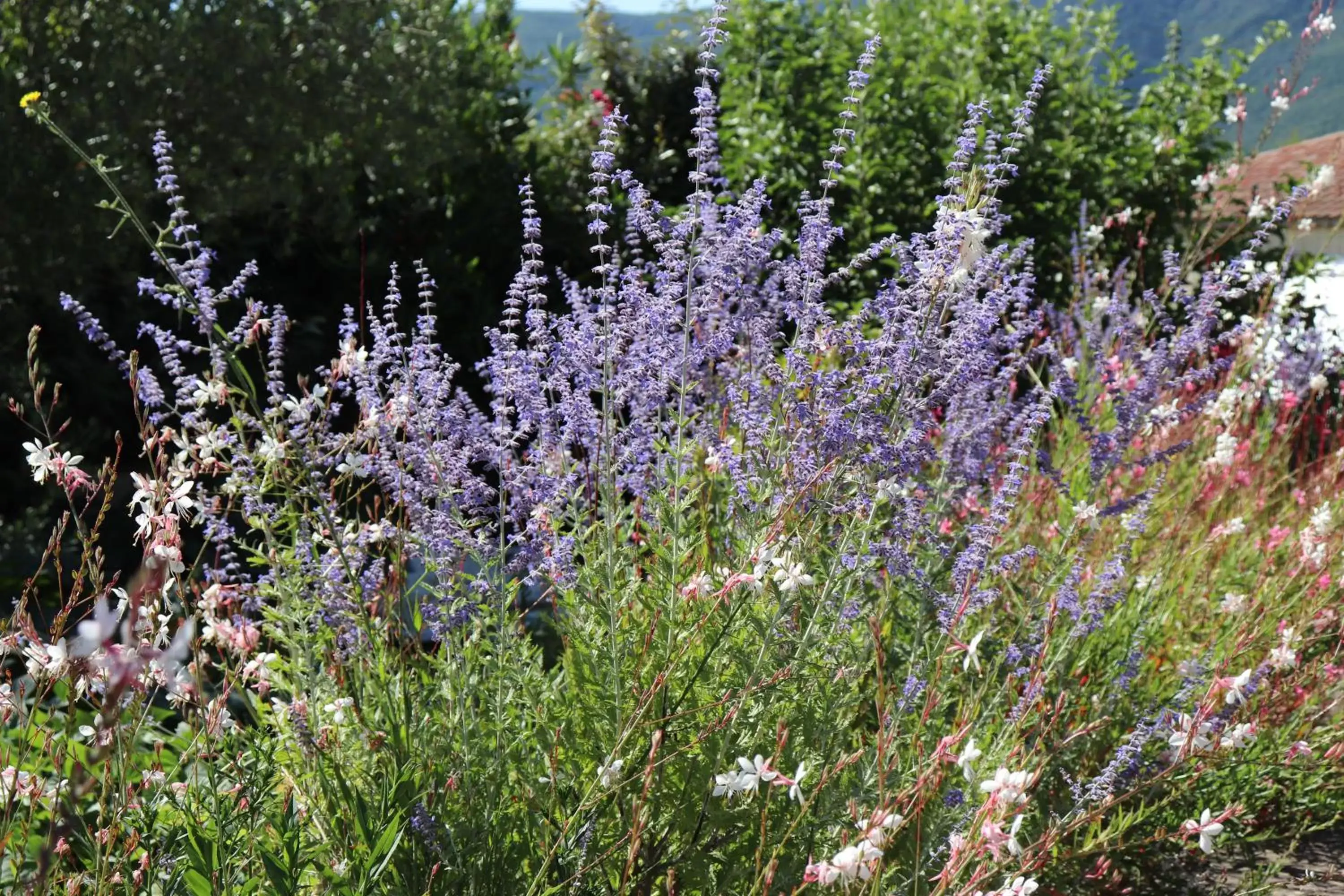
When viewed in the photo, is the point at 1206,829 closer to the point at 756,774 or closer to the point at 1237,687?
the point at 1237,687

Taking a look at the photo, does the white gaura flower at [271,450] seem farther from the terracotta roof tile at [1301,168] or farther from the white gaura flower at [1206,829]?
the terracotta roof tile at [1301,168]

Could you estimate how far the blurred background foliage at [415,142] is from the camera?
247 inches

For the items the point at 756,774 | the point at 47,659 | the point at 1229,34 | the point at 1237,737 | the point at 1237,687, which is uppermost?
the point at 47,659

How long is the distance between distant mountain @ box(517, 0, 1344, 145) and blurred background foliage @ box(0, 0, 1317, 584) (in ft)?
1.98

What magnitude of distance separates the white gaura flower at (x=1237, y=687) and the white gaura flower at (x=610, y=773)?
1.19 meters

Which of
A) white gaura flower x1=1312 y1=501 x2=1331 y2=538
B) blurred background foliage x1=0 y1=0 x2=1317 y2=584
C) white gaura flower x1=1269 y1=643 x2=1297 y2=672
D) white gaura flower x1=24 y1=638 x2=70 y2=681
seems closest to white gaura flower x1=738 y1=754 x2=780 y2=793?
white gaura flower x1=24 y1=638 x2=70 y2=681

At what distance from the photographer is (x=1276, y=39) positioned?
791cm

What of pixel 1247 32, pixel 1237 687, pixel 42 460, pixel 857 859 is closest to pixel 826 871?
pixel 857 859

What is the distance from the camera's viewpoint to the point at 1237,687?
250 cm

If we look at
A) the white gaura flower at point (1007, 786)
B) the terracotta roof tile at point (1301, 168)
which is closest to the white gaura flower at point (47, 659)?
the white gaura flower at point (1007, 786)

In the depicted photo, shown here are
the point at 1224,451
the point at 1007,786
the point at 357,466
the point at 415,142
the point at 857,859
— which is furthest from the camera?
the point at 415,142

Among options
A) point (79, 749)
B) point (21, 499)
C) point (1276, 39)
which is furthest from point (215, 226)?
point (1276, 39)

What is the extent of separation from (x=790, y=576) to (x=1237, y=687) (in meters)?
1.04

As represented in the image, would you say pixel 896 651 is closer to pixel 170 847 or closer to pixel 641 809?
pixel 641 809
